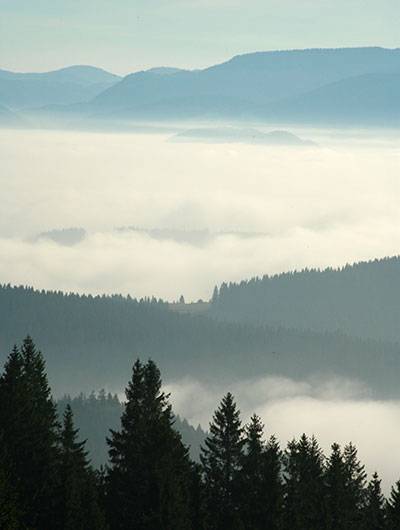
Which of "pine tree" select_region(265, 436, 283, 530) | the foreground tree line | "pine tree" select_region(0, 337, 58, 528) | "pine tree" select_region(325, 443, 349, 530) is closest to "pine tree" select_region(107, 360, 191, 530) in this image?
the foreground tree line

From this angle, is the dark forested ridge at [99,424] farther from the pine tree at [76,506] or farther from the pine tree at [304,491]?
the pine tree at [76,506]

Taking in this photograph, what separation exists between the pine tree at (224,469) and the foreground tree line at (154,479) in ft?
0.14

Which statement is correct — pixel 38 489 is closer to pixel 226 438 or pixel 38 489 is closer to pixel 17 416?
pixel 17 416

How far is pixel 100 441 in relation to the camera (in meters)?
154

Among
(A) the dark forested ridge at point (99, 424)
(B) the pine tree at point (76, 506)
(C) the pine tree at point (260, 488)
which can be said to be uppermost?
(A) the dark forested ridge at point (99, 424)

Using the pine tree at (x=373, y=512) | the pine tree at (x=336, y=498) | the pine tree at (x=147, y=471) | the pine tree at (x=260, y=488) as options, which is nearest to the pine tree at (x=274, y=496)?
the pine tree at (x=260, y=488)

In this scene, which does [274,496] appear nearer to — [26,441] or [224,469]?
[224,469]

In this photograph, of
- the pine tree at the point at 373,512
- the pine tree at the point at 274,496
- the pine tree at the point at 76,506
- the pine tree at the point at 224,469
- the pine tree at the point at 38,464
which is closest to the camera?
→ the pine tree at the point at 76,506

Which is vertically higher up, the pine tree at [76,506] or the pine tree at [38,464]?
the pine tree at [38,464]

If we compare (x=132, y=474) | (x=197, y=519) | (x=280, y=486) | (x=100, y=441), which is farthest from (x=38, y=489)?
(x=100, y=441)

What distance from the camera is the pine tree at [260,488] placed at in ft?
137

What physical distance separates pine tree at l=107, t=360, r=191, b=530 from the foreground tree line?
0.04 meters

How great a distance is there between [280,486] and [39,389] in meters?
13.4

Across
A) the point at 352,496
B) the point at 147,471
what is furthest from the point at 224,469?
the point at 352,496
